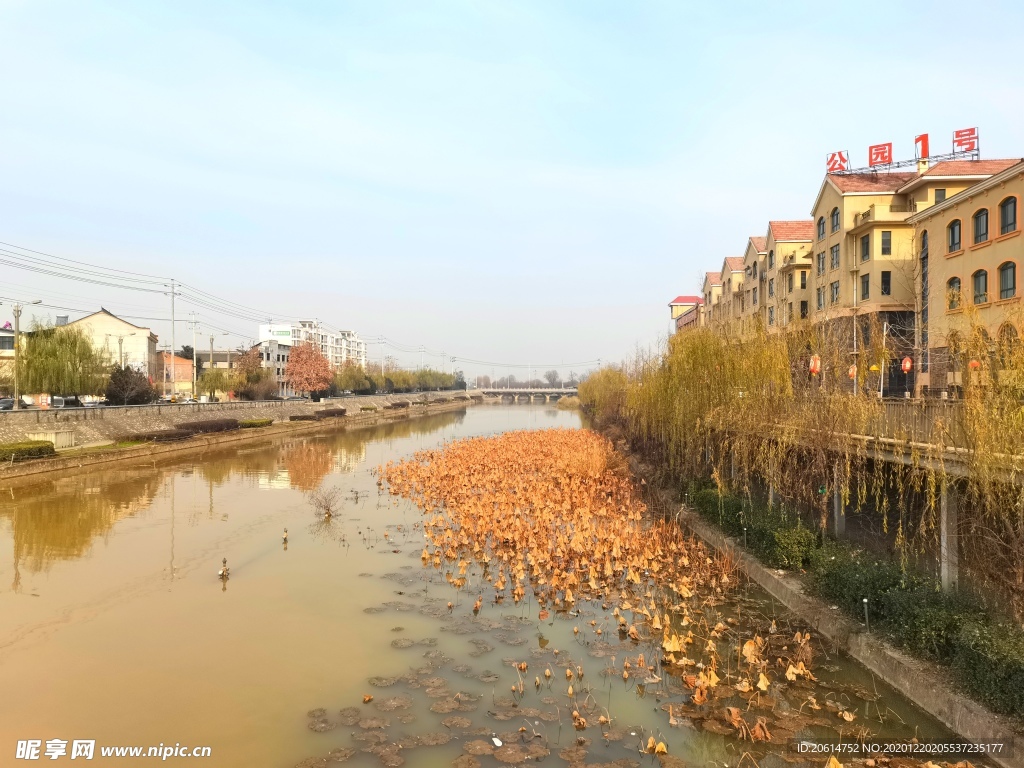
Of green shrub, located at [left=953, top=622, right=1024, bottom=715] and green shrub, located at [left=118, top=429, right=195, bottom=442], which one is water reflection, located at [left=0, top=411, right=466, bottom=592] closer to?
green shrub, located at [left=118, top=429, right=195, bottom=442]

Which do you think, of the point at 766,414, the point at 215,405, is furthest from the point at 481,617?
the point at 215,405

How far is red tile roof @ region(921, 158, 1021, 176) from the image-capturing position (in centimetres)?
2516

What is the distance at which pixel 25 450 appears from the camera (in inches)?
890

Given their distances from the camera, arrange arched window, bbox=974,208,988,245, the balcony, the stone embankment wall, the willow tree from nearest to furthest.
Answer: arched window, bbox=974,208,988,245 < the stone embankment wall < the balcony < the willow tree

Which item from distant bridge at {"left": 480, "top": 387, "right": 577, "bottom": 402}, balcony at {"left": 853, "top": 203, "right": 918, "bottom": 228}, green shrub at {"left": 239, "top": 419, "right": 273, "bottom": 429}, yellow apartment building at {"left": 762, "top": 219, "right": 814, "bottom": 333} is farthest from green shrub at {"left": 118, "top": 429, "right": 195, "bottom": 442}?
distant bridge at {"left": 480, "top": 387, "right": 577, "bottom": 402}

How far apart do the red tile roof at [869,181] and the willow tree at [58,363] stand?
3663 centimetres

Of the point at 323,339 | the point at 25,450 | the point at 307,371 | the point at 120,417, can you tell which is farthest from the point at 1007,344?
the point at 323,339

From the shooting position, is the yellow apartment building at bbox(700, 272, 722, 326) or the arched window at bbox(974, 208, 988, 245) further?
the yellow apartment building at bbox(700, 272, 722, 326)

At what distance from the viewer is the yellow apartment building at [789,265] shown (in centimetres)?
3409

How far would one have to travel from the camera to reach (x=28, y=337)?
111ft

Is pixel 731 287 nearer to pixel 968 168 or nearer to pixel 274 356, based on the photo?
pixel 968 168

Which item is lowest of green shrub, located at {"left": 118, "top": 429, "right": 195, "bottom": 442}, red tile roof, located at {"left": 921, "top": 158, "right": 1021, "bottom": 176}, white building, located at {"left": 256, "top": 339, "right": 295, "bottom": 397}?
green shrub, located at {"left": 118, "top": 429, "right": 195, "bottom": 442}

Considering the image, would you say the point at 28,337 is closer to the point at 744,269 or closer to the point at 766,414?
the point at 766,414

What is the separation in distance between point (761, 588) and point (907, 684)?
4138mm
